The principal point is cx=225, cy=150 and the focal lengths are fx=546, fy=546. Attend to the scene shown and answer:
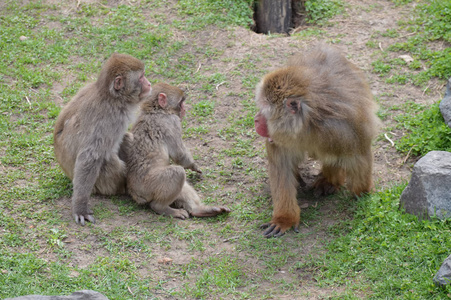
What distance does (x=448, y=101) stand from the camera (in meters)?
7.24

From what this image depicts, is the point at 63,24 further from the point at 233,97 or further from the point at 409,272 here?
the point at 409,272

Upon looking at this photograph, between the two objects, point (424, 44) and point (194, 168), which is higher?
point (424, 44)

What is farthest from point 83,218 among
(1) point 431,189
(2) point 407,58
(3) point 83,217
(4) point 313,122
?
(2) point 407,58

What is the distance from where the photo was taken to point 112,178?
664 cm

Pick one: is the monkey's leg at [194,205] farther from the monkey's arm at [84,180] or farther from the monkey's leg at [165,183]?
the monkey's arm at [84,180]

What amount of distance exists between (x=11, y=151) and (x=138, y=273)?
296cm

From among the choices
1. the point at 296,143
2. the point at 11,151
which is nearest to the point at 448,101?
the point at 296,143

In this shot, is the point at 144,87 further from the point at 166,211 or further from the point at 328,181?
the point at 328,181

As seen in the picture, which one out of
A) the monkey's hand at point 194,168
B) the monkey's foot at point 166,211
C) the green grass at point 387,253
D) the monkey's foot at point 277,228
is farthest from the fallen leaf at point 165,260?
the monkey's hand at point 194,168

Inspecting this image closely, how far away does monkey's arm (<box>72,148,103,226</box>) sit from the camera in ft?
20.5

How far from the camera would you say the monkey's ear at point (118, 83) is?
6389 millimetres

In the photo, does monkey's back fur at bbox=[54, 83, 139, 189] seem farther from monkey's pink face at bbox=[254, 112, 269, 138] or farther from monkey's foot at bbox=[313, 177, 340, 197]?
monkey's foot at bbox=[313, 177, 340, 197]

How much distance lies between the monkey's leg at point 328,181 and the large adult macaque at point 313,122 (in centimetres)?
4

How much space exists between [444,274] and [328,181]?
231 cm
